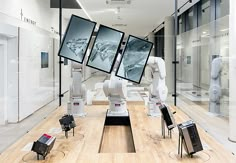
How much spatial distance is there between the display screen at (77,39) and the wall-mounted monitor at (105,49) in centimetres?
14

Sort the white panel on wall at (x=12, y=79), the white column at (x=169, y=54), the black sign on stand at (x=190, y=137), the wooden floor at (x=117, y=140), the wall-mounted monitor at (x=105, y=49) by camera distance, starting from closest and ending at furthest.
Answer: the black sign on stand at (x=190, y=137) < the wooden floor at (x=117, y=140) < the wall-mounted monitor at (x=105, y=49) < the white panel on wall at (x=12, y=79) < the white column at (x=169, y=54)

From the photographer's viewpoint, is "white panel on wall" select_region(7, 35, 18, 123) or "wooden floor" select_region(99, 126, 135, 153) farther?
"white panel on wall" select_region(7, 35, 18, 123)

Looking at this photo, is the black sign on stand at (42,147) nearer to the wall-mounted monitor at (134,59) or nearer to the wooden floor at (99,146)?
the wooden floor at (99,146)

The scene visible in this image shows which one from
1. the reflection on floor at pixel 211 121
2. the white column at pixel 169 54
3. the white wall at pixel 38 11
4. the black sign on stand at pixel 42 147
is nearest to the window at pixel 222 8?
the white column at pixel 169 54

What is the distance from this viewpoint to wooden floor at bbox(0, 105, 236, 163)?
88.8 inches

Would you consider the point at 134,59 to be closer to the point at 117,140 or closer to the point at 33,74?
the point at 117,140

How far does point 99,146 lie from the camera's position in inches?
106

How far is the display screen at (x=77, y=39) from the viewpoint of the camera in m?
3.35

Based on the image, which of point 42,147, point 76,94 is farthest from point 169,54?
point 42,147

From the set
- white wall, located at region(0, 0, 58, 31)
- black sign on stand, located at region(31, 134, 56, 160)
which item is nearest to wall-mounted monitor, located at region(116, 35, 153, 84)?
black sign on stand, located at region(31, 134, 56, 160)

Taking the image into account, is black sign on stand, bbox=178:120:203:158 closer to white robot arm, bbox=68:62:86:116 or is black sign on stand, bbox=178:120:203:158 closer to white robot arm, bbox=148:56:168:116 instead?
white robot arm, bbox=148:56:168:116

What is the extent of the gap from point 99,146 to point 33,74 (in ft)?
13.0

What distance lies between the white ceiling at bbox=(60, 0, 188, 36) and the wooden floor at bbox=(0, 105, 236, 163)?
3613 millimetres

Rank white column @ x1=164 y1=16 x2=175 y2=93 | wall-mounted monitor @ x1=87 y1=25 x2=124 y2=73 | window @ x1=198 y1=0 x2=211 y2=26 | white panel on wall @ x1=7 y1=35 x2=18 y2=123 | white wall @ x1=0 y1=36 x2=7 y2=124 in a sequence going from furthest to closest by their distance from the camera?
window @ x1=198 y1=0 x2=211 y2=26 → white column @ x1=164 y1=16 x2=175 y2=93 → white panel on wall @ x1=7 y1=35 x2=18 y2=123 → white wall @ x1=0 y1=36 x2=7 y2=124 → wall-mounted monitor @ x1=87 y1=25 x2=124 y2=73
